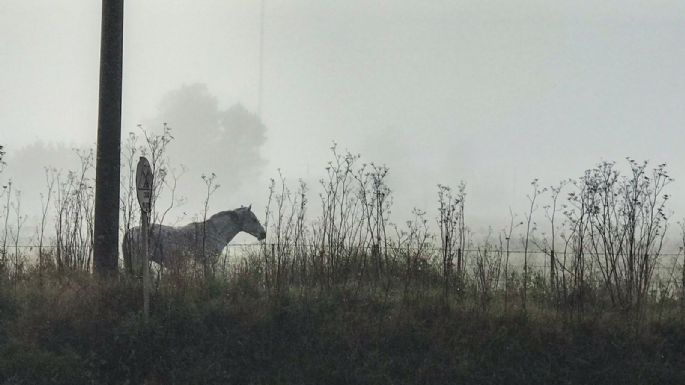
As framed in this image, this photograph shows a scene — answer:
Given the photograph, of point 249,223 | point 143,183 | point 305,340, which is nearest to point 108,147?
point 143,183

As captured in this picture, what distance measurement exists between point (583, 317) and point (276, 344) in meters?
4.83

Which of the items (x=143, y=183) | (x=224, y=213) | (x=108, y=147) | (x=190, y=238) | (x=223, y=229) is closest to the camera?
(x=143, y=183)

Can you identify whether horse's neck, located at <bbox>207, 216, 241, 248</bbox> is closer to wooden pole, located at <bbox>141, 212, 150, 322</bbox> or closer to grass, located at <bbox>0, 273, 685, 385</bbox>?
grass, located at <bbox>0, 273, 685, 385</bbox>

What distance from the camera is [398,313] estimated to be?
941cm

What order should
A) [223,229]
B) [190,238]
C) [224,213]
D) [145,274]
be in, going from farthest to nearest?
[224,213] → [223,229] → [190,238] → [145,274]

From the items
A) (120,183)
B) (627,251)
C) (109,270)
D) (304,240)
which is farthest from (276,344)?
(627,251)

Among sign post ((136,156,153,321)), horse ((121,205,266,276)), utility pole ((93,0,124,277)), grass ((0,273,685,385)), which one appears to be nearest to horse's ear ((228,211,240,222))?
horse ((121,205,266,276))

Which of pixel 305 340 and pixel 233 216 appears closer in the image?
pixel 305 340

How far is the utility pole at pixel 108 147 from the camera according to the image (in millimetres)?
10508

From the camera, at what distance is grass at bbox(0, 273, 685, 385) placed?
328 inches

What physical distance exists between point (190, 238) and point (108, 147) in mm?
2842

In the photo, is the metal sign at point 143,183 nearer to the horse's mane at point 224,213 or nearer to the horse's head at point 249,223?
the horse's mane at point 224,213

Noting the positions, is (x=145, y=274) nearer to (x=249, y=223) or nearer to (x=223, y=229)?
(x=223, y=229)

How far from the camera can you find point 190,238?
41.4 ft
